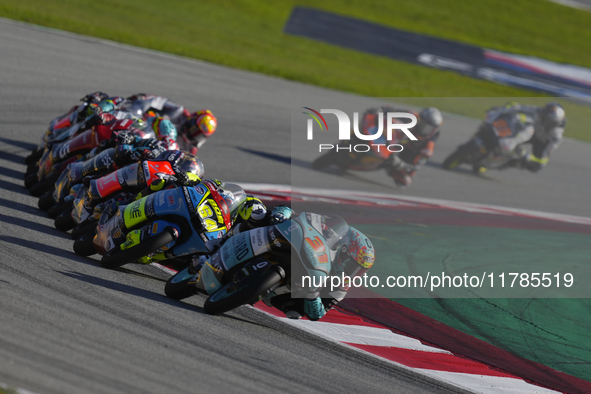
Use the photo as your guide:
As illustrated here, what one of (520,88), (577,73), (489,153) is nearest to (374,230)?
(489,153)

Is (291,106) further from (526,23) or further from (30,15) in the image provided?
(526,23)

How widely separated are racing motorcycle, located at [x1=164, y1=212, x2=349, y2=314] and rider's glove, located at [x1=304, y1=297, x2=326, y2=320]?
0.12 meters

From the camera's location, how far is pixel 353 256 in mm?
5668

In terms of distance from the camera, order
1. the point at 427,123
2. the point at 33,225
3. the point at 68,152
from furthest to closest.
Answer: the point at 427,123, the point at 68,152, the point at 33,225

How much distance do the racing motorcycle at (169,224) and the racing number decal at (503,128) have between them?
31.8 feet

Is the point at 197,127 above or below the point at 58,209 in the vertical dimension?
above

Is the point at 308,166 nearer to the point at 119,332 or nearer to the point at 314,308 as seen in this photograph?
the point at 314,308

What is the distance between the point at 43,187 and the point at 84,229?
165cm

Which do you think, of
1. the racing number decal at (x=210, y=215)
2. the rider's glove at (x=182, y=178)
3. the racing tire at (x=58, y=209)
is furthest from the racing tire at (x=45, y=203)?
the racing number decal at (x=210, y=215)

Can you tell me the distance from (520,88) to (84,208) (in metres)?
18.3

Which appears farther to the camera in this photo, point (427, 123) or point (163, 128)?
point (427, 123)

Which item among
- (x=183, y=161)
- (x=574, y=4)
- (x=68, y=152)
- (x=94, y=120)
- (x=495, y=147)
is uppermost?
(x=574, y=4)

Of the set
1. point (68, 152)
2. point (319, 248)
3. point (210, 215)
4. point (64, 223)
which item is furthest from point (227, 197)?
point (68, 152)

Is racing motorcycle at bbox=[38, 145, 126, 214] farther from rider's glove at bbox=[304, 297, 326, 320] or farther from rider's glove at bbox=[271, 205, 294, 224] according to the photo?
rider's glove at bbox=[304, 297, 326, 320]
